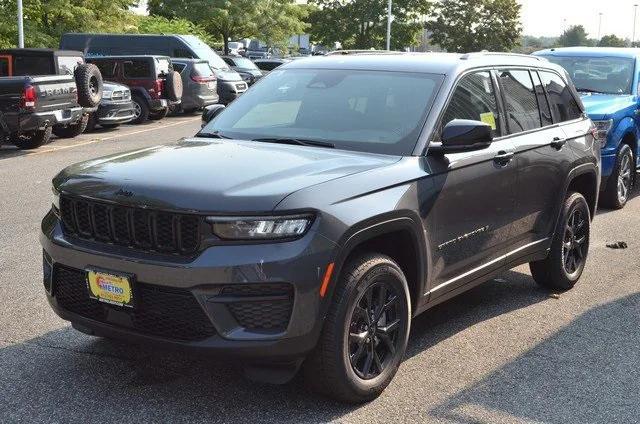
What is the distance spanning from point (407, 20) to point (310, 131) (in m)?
70.6

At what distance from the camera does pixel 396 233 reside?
15.0 feet

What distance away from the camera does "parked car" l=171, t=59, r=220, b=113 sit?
2441 cm

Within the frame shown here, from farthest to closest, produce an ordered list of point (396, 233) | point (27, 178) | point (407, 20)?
point (407, 20) < point (27, 178) < point (396, 233)

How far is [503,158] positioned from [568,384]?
144 centimetres

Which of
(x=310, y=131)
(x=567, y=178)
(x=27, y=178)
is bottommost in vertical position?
(x=27, y=178)

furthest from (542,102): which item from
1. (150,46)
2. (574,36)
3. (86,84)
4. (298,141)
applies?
(574,36)

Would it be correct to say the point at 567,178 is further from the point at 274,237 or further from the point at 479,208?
the point at 274,237

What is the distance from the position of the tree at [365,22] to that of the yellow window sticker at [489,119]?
224ft

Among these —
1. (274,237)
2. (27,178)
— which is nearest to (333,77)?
(274,237)

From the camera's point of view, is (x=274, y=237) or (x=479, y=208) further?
(x=479, y=208)

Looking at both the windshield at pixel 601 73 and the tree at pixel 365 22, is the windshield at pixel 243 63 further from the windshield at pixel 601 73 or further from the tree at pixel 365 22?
the tree at pixel 365 22

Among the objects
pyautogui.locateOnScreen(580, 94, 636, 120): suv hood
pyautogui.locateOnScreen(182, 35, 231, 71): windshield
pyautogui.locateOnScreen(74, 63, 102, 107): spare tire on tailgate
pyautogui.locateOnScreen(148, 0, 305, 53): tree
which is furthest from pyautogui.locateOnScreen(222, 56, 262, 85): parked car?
pyautogui.locateOnScreen(580, 94, 636, 120): suv hood

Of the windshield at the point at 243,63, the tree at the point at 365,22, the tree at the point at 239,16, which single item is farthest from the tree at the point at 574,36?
the windshield at the point at 243,63

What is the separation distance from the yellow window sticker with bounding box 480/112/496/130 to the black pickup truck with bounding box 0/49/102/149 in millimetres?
10670
